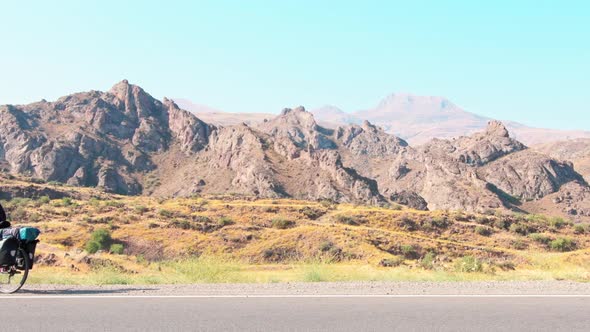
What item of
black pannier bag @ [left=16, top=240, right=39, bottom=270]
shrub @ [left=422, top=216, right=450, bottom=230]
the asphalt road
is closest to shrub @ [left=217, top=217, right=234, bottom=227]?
shrub @ [left=422, top=216, right=450, bottom=230]

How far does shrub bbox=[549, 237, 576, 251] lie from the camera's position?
4575 cm

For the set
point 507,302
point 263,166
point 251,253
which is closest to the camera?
point 507,302

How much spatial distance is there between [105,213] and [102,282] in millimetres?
42552

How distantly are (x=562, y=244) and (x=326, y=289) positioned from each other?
4244cm

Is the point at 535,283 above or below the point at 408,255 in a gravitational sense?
above

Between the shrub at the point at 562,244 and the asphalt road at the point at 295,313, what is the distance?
4074 centimetres

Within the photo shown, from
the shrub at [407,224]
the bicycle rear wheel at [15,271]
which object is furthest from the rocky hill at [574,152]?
the bicycle rear wheel at [15,271]

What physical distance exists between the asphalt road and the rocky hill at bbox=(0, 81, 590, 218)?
255 ft

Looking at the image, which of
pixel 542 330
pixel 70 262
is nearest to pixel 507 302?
pixel 542 330

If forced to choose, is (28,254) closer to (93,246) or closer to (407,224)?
(93,246)

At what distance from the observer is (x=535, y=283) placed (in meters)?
11.3

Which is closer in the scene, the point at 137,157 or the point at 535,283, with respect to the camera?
the point at 535,283

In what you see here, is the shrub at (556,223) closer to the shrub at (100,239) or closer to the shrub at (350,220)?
the shrub at (350,220)

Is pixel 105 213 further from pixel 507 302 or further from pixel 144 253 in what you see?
pixel 507 302
